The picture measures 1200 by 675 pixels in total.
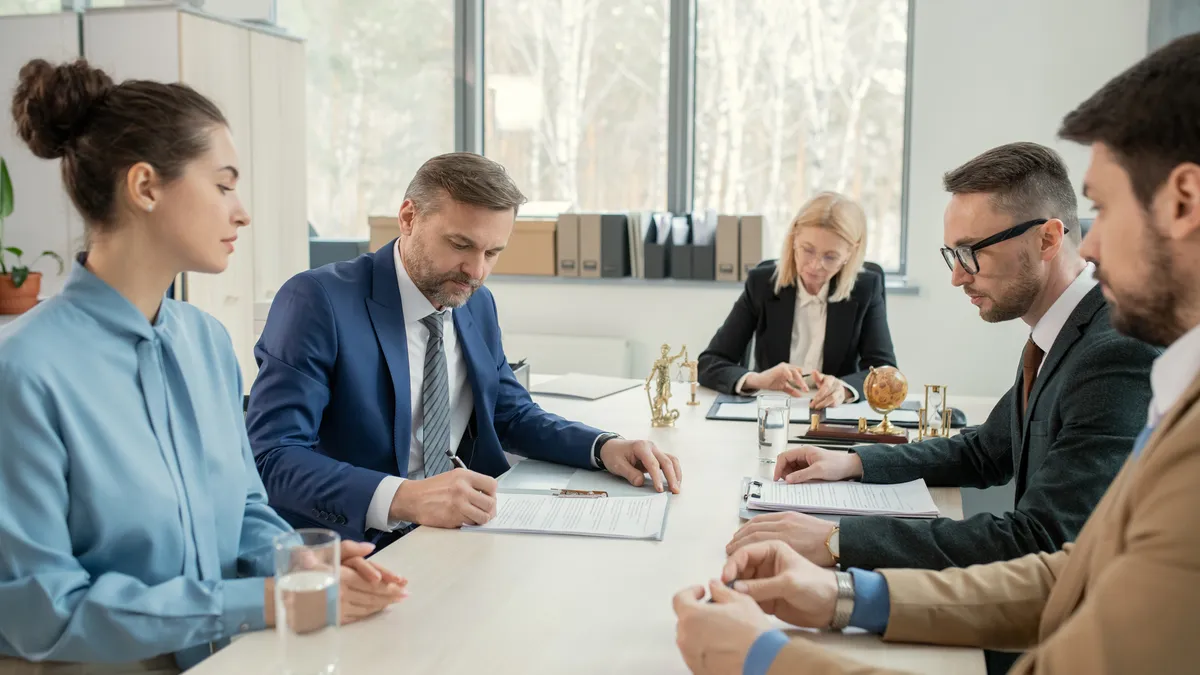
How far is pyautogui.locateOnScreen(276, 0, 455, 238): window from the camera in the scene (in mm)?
6113

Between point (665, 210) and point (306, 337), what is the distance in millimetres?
3881

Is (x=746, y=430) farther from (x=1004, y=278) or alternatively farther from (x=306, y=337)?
(x=306, y=337)

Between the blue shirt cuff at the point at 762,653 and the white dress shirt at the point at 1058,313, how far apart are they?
3.28 feet

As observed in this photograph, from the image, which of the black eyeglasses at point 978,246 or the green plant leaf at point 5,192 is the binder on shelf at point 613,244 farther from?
the black eyeglasses at point 978,246

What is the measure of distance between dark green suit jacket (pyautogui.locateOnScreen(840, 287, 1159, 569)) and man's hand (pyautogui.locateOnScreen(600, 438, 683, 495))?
519 millimetres

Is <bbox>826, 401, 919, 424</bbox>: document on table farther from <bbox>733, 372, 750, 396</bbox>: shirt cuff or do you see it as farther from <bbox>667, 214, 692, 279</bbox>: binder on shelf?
<bbox>667, 214, 692, 279</bbox>: binder on shelf

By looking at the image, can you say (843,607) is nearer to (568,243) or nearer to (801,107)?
(568,243)

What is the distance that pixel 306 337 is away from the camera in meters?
2.15

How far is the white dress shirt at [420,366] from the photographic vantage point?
2342 millimetres

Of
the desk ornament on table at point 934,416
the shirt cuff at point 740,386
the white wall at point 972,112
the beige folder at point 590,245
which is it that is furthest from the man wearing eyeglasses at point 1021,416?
the beige folder at point 590,245

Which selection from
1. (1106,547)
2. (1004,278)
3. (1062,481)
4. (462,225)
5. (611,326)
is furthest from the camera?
(611,326)

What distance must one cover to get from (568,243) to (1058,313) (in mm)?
3837

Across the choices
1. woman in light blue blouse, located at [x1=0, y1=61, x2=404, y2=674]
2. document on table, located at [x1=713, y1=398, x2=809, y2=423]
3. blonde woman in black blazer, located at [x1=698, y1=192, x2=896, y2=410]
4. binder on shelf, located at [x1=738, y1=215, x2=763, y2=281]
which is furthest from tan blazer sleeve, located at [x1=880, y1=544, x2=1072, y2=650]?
binder on shelf, located at [x1=738, y1=215, x2=763, y2=281]

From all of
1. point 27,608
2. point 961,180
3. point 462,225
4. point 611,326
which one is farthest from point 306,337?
point 611,326
